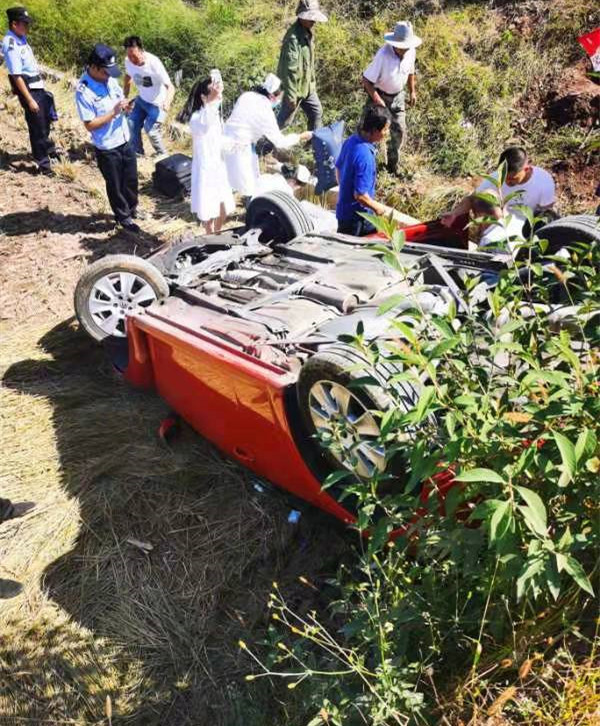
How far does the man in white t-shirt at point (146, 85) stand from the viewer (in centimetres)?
776

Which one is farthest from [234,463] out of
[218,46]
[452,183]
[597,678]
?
[218,46]

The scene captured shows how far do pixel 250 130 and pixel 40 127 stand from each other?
296cm

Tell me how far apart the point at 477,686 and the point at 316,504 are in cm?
144

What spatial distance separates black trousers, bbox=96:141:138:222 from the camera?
6.61 m

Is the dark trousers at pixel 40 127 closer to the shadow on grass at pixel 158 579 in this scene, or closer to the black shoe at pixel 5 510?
the shadow on grass at pixel 158 579

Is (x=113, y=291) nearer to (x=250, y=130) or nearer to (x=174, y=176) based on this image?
(x=250, y=130)


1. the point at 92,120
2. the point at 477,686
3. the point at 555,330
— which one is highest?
the point at 92,120

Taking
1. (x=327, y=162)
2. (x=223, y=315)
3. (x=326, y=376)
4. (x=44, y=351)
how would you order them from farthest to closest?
(x=327, y=162)
(x=44, y=351)
(x=223, y=315)
(x=326, y=376)

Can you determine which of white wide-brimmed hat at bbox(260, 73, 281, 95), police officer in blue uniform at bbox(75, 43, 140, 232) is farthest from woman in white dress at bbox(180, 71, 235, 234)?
police officer in blue uniform at bbox(75, 43, 140, 232)

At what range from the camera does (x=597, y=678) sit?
6.51 feet

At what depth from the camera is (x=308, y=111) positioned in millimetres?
8031

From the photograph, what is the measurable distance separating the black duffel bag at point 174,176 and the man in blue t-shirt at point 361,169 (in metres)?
2.87

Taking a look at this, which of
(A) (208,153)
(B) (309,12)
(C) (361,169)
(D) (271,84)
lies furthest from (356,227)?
(B) (309,12)

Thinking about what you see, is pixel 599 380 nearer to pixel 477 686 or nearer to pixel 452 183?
pixel 477 686
